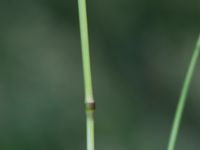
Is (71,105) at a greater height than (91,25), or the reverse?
(91,25)

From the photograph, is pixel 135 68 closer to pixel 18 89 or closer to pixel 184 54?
pixel 184 54

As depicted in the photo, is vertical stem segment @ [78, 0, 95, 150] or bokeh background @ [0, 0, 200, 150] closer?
vertical stem segment @ [78, 0, 95, 150]

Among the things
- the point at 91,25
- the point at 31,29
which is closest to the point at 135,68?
the point at 91,25

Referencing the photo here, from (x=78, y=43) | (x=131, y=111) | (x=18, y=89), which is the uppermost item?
(x=78, y=43)

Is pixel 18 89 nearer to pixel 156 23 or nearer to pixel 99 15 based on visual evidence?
pixel 99 15

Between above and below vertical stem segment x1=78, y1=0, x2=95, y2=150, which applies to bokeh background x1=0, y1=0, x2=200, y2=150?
below

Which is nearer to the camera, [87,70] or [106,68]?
[87,70]

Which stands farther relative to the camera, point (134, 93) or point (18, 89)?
point (134, 93)
